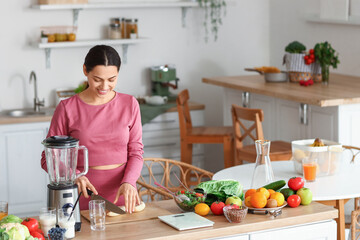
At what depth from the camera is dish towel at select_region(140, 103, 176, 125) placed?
5.41 m

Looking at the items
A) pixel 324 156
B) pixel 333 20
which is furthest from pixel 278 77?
pixel 324 156

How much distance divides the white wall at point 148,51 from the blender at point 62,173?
335 cm

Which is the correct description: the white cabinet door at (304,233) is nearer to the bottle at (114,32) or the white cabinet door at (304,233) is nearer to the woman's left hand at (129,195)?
the woman's left hand at (129,195)

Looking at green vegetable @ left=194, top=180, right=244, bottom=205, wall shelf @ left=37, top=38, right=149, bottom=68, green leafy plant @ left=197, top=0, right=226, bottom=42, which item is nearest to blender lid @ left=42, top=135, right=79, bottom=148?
green vegetable @ left=194, top=180, right=244, bottom=205

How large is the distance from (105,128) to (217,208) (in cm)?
60

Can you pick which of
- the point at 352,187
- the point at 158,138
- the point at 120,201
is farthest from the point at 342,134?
the point at 120,201

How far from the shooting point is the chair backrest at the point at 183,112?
523 cm

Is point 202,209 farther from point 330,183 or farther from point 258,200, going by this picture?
point 330,183

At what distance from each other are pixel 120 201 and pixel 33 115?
8.72 ft

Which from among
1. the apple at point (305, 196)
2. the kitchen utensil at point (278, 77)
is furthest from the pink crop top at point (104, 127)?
the kitchen utensil at point (278, 77)

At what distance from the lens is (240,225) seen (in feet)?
7.55

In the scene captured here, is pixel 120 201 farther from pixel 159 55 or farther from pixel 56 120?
pixel 159 55

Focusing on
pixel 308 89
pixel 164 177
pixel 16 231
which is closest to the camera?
pixel 16 231

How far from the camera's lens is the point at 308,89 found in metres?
4.82
